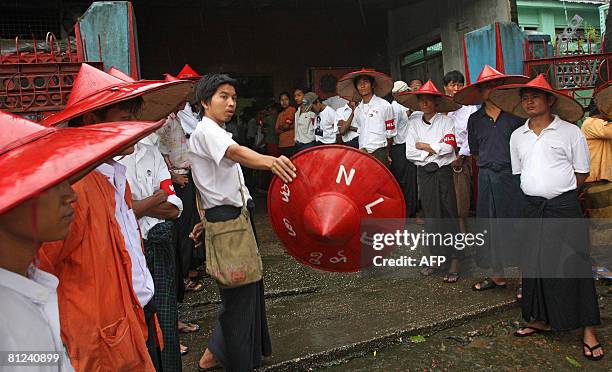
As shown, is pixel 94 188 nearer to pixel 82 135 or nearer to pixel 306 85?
pixel 82 135

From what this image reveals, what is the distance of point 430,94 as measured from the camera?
5.16 m

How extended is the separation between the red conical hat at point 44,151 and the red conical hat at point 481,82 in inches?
147

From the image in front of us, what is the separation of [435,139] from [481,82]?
818mm

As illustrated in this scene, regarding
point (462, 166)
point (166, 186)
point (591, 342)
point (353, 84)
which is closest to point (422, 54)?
point (353, 84)

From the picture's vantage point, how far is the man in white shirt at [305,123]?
8695 millimetres

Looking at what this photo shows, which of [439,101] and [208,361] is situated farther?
[439,101]

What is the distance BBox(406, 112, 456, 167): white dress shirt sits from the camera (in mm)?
5082

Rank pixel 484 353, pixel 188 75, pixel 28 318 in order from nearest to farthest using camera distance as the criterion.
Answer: pixel 28 318 < pixel 484 353 < pixel 188 75

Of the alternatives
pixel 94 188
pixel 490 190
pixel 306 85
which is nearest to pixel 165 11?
pixel 306 85

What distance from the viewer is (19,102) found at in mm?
4055

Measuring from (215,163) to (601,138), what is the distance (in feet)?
12.4

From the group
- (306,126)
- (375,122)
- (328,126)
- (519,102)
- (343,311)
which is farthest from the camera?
(306,126)

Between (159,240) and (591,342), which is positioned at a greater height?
(159,240)

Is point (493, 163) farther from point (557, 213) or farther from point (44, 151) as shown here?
point (44, 151)
